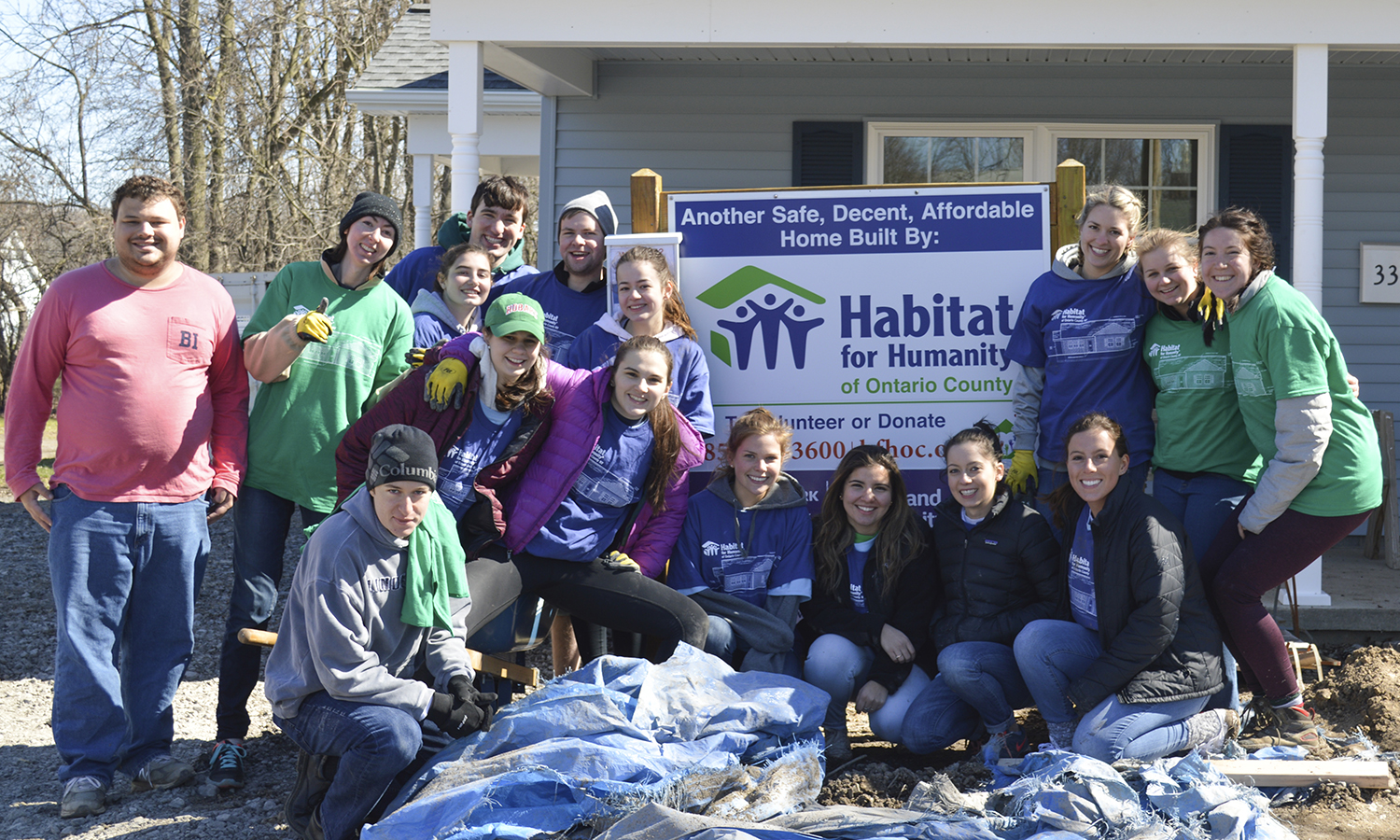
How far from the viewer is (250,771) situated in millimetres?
4148

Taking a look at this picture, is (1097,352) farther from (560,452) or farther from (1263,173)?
(1263,173)

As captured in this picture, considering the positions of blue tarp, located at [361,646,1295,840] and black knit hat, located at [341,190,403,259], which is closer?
blue tarp, located at [361,646,1295,840]

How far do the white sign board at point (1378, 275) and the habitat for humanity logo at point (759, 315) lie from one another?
4860 mm

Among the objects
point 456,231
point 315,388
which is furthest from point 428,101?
point 315,388

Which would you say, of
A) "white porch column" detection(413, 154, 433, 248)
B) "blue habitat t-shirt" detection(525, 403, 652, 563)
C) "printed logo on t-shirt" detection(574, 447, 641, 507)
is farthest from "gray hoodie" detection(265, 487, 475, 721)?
"white porch column" detection(413, 154, 433, 248)

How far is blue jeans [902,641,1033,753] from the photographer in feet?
12.9

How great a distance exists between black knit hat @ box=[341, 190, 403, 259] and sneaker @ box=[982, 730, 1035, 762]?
278cm

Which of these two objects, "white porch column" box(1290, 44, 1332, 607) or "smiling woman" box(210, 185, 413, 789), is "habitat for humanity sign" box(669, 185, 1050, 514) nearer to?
"smiling woman" box(210, 185, 413, 789)

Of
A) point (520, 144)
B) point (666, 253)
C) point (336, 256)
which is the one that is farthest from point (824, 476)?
point (520, 144)

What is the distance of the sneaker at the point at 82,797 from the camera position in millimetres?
3686

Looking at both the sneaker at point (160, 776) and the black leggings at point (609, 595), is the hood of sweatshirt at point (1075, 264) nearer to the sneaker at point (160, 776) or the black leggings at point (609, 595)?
the black leggings at point (609, 595)

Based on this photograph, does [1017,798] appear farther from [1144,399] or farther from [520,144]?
[520,144]

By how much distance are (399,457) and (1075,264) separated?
8.47 ft

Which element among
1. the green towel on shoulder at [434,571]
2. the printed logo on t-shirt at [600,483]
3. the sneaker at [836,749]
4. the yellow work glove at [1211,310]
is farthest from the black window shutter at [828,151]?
the green towel on shoulder at [434,571]
